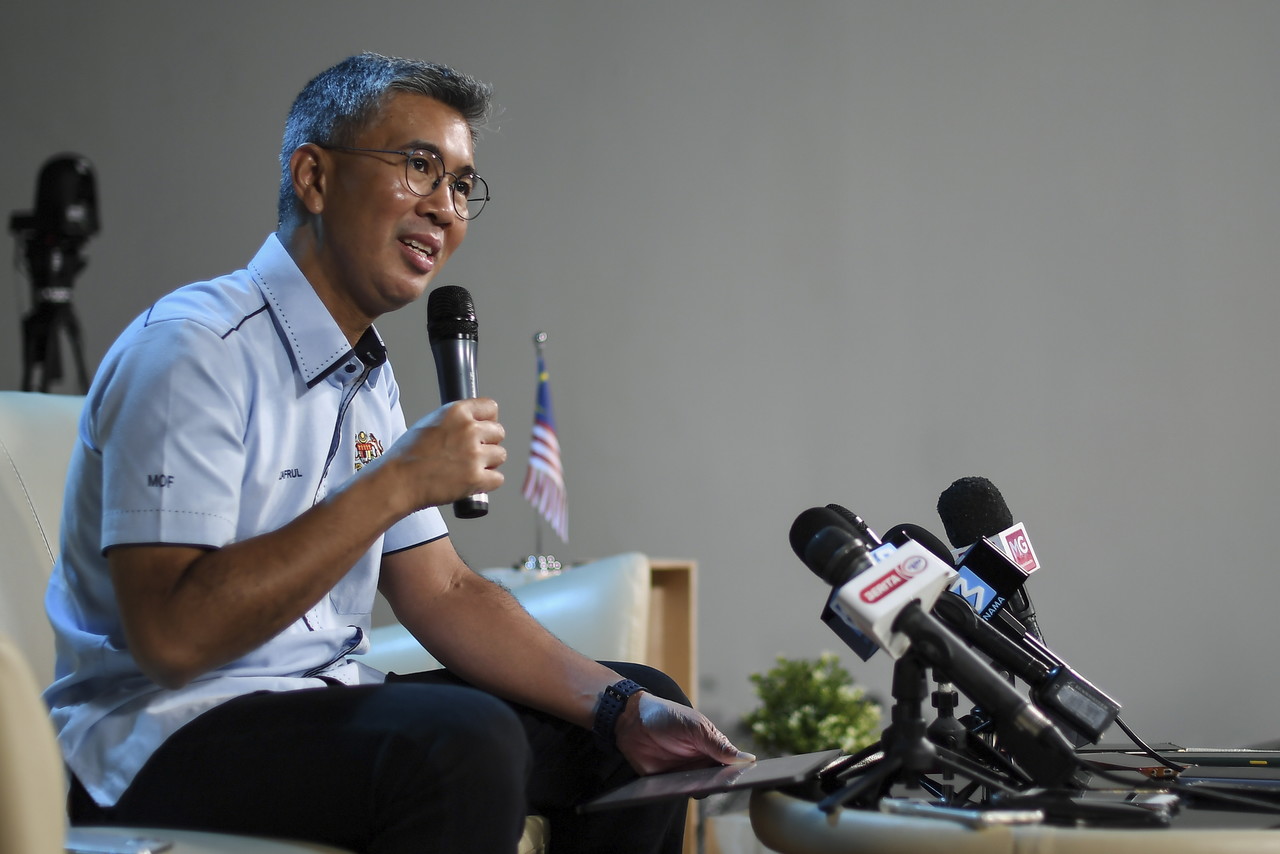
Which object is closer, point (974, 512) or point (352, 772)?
point (352, 772)

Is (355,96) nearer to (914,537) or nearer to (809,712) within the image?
(914,537)

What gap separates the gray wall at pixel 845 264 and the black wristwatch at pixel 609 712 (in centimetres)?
188

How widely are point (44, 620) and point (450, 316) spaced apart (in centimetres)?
63

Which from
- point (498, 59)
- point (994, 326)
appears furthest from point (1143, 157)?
point (498, 59)

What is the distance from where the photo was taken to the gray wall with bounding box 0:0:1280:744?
10.1 feet

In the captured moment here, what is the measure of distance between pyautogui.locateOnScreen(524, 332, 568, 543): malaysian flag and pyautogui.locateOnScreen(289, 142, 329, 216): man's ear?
1.46 metres

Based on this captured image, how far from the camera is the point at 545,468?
2.79 meters

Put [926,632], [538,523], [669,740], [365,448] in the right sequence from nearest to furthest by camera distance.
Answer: [926,632]
[669,740]
[365,448]
[538,523]

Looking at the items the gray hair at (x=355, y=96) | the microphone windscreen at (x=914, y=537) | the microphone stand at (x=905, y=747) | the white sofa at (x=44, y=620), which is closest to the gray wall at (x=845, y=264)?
the white sofa at (x=44, y=620)

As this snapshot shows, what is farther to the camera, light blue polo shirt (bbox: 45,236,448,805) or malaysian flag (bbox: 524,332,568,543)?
malaysian flag (bbox: 524,332,568,543)

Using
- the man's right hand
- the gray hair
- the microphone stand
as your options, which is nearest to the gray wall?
the gray hair

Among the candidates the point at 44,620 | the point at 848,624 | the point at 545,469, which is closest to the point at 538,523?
the point at 545,469

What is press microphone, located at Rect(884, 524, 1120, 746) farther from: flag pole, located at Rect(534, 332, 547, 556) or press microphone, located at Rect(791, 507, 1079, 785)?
flag pole, located at Rect(534, 332, 547, 556)

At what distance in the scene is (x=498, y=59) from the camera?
3.19 meters
